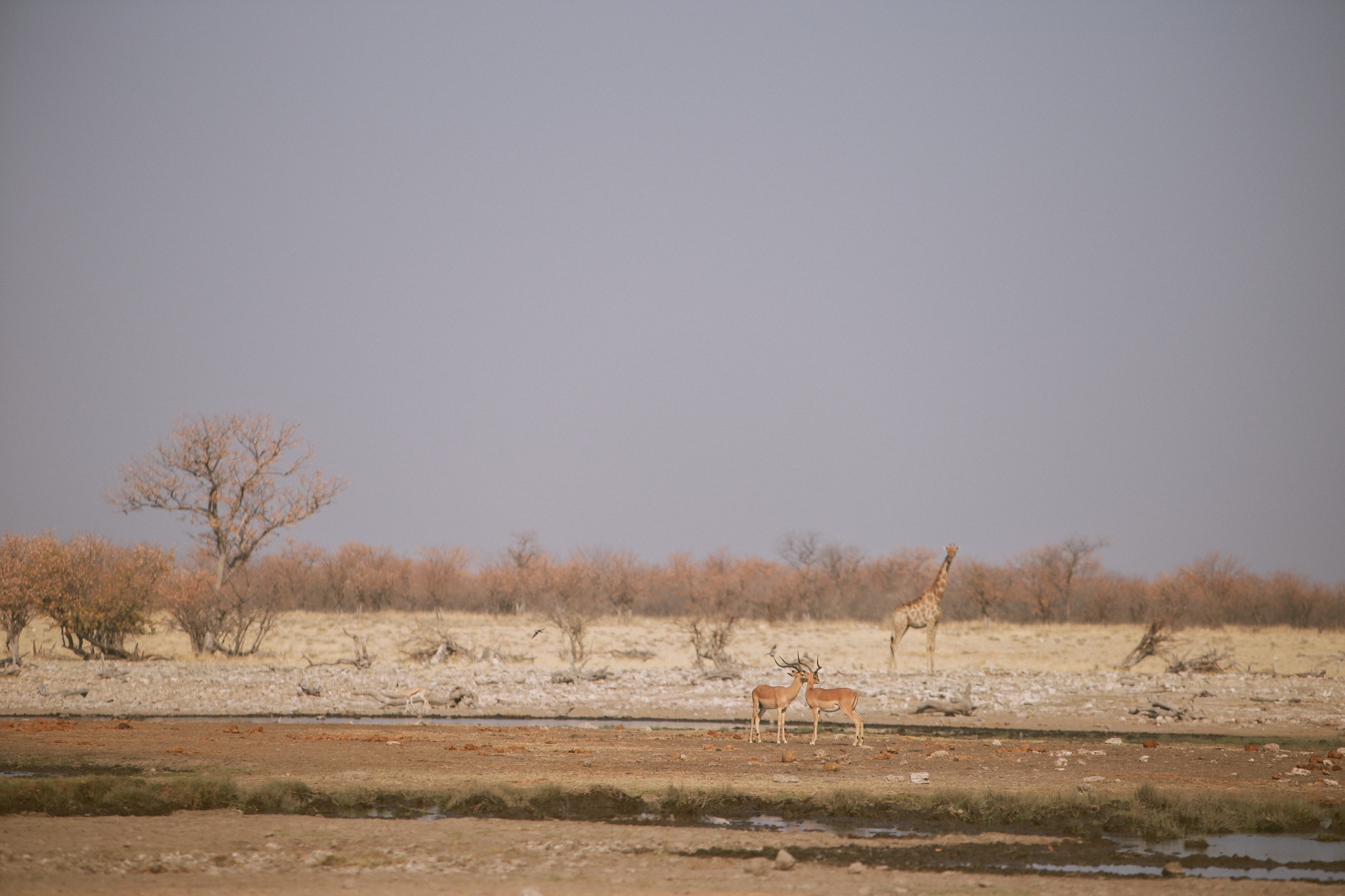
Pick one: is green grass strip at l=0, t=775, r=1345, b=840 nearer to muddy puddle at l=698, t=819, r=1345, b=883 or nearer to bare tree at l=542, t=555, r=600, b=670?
muddy puddle at l=698, t=819, r=1345, b=883

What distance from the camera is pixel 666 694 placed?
2677 cm

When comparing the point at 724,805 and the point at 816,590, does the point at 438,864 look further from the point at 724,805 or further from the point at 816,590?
the point at 816,590

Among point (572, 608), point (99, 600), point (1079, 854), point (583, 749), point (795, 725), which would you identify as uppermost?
point (99, 600)

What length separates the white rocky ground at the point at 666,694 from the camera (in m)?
23.3

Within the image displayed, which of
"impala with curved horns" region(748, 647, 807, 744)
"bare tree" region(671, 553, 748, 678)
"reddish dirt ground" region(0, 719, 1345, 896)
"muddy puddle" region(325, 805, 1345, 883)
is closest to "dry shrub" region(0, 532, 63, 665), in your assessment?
"reddish dirt ground" region(0, 719, 1345, 896)

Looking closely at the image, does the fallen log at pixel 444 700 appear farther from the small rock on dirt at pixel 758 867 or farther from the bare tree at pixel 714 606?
the small rock on dirt at pixel 758 867

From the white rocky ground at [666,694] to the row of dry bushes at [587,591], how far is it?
3501 millimetres

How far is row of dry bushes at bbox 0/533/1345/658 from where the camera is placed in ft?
114

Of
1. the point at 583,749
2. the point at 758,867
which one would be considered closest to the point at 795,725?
the point at 583,749

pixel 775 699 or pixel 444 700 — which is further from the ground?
pixel 775 699

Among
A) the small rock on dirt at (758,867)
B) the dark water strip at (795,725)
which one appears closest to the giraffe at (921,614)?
the dark water strip at (795,725)

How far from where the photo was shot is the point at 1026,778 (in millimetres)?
14922

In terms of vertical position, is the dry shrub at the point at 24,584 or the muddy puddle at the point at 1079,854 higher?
the dry shrub at the point at 24,584

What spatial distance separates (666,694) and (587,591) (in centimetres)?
3618
